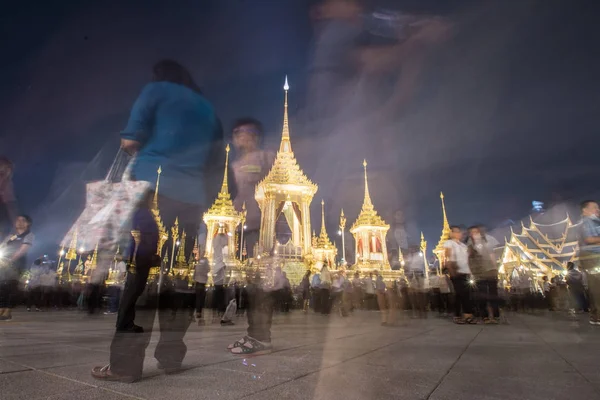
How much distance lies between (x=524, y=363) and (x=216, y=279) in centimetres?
596

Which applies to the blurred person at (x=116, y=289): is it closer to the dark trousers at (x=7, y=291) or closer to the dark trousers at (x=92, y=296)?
the dark trousers at (x=92, y=296)

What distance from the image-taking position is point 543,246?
4606 centimetres

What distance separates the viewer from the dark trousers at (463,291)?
23.4 ft

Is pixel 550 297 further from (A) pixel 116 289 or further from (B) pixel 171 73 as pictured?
(A) pixel 116 289

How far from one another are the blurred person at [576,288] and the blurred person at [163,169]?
455 inches

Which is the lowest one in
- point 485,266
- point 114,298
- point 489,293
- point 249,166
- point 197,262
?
point 114,298

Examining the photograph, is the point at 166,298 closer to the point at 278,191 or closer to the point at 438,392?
the point at 438,392

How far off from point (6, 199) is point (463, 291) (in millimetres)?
10814

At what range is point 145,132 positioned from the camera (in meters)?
3.58

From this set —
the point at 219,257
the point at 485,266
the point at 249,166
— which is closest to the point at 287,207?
the point at 249,166

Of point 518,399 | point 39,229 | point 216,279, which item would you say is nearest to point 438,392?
point 518,399

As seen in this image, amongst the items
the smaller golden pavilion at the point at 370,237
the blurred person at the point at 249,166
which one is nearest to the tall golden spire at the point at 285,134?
the blurred person at the point at 249,166

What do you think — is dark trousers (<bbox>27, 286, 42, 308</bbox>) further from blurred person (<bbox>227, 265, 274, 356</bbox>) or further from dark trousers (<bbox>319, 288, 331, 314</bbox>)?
blurred person (<bbox>227, 265, 274, 356</bbox>)

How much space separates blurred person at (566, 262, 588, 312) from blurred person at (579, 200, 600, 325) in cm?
508
